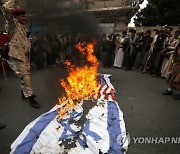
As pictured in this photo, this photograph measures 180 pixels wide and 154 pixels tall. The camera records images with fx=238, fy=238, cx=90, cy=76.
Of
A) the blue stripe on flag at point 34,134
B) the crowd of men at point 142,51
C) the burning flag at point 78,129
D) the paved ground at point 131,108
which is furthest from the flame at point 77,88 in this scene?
the crowd of men at point 142,51

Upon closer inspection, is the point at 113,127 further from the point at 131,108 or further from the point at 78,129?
the point at 131,108

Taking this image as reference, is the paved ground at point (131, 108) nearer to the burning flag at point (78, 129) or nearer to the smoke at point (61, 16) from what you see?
the burning flag at point (78, 129)

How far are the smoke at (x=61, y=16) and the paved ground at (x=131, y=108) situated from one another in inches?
66.4

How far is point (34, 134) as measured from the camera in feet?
12.1

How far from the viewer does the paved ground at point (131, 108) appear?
382 centimetres

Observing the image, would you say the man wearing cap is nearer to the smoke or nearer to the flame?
the smoke

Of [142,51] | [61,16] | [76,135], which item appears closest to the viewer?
[76,135]

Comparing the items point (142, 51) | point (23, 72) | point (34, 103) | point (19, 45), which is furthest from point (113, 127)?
point (142, 51)

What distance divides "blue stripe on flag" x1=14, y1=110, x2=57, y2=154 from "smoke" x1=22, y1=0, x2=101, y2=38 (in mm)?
2430

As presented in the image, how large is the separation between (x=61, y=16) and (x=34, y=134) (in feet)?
10.8

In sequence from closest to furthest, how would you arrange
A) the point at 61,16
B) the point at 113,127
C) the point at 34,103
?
1. the point at 113,127
2. the point at 34,103
3. the point at 61,16

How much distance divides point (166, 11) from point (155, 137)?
1857cm

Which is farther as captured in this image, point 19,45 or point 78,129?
point 19,45

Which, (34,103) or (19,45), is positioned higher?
(19,45)
